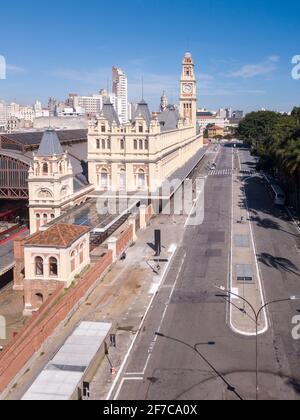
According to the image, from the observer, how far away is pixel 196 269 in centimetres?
5194

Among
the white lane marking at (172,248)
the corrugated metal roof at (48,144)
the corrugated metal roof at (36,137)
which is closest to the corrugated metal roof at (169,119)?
the corrugated metal roof at (36,137)

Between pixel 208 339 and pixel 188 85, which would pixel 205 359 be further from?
pixel 188 85

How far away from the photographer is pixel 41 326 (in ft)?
115

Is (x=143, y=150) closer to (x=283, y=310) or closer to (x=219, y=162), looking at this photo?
(x=283, y=310)

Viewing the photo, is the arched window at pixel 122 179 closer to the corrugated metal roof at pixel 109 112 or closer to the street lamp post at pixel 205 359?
the corrugated metal roof at pixel 109 112

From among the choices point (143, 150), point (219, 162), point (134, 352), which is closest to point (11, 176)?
point (143, 150)

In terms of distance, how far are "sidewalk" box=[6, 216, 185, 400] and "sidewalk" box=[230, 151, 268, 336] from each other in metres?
7.44

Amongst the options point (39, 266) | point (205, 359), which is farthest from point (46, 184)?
point (205, 359)

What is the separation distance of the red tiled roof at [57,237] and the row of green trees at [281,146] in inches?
1397

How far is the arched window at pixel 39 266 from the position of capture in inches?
1737

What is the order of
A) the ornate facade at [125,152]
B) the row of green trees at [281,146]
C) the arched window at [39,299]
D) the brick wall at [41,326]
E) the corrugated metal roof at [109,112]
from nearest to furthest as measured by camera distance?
1. the brick wall at [41,326]
2. the arched window at [39,299]
3. the row of green trees at [281,146]
4. the ornate facade at [125,152]
5. the corrugated metal roof at [109,112]

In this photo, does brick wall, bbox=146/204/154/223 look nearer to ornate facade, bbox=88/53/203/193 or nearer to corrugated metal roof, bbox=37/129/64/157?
ornate facade, bbox=88/53/203/193

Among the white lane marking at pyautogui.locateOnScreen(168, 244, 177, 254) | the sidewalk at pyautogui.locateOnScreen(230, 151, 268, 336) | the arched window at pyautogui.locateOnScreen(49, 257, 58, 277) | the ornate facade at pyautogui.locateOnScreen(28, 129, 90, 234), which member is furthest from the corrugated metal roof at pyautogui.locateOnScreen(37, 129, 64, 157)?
the sidewalk at pyautogui.locateOnScreen(230, 151, 268, 336)

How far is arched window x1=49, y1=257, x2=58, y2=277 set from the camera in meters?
Result: 44.1
